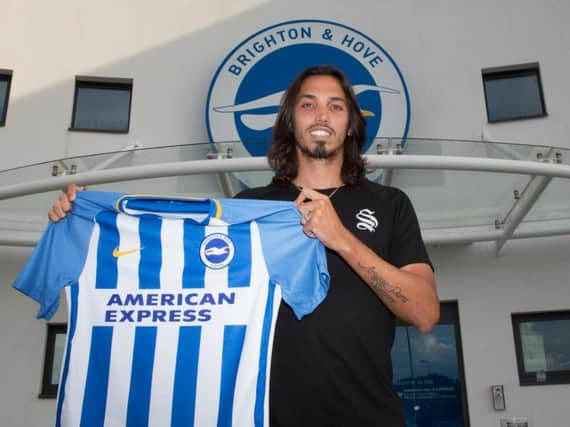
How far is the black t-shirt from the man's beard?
0.20 meters

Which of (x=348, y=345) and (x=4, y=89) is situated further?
(x=4, y=89)

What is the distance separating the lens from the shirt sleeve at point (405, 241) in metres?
1.93

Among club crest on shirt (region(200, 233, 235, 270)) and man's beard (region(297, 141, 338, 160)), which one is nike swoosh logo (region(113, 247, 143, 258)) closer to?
club crest on shirt (region(200, 233, 235, 270))

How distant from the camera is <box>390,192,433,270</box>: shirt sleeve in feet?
6.34

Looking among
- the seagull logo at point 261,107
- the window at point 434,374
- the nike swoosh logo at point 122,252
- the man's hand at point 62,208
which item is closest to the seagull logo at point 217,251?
the nike swoosh logo at point 122,252

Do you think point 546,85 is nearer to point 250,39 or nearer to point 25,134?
point 250,39

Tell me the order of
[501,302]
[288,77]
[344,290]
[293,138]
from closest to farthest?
[344,290] → [293,138] → [501,302] → [288,77]

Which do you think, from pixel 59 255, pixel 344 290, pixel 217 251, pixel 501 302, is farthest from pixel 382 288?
pixel 501 302

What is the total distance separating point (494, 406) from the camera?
588 centimetres

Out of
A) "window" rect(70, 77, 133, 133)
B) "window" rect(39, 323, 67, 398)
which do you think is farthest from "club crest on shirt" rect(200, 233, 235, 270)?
"window" rect(70, 77, 133, 133)

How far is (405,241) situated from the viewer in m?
1.96

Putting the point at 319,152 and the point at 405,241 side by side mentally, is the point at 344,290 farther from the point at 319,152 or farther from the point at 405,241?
the point at 319,152

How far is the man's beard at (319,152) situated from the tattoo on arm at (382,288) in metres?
0.53

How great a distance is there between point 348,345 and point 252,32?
21.3 feet
